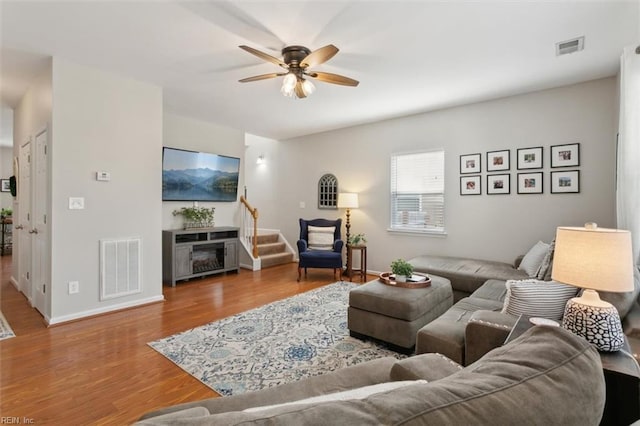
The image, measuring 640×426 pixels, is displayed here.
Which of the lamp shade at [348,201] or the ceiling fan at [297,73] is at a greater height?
the ceiling fan at [297,73]

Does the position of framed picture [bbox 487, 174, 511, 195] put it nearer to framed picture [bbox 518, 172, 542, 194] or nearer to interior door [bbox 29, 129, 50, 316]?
framed picture [bbox 518, 172, 542, 194]

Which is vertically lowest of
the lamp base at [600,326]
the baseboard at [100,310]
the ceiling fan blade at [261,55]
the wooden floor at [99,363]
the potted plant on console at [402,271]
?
the wooden floor at [99,363]

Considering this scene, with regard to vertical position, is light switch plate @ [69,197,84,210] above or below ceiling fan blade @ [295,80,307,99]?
below

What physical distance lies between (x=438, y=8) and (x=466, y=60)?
101cm

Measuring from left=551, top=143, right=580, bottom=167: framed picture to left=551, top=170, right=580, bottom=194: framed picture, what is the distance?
100mm

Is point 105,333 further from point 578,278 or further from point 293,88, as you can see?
point 578,278

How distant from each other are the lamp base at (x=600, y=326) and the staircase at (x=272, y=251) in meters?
5.14

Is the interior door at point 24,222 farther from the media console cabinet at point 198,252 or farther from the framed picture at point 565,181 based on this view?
the framed picture at point 565,181

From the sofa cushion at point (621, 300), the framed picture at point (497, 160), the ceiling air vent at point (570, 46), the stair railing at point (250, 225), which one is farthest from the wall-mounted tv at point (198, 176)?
the sofa cushion at point (621, 300)

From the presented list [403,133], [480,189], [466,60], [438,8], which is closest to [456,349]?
[438,8]

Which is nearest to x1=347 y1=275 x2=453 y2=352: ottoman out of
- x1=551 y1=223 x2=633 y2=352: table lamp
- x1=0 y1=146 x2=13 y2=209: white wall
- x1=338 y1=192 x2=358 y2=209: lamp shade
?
x1=551 y1=223 x2=633 y2=352: table lamp

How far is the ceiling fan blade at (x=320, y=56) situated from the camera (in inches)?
91.2

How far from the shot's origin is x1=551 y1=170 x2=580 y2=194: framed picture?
12.0 ft

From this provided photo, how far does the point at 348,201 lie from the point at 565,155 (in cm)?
306
